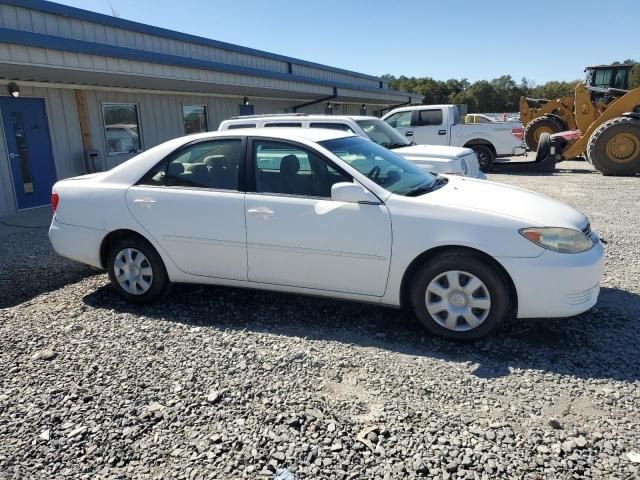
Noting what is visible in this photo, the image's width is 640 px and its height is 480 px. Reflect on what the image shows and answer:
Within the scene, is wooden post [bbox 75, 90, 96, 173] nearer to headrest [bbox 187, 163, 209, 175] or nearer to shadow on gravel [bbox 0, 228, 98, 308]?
shadow on gravel [bbox 0, 228, 98, 308]

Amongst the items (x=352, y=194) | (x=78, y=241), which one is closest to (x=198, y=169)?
(x=78, y=241)

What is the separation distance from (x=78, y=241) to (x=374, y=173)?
9.50 ft

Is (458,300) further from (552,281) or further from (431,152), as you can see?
(431,152)

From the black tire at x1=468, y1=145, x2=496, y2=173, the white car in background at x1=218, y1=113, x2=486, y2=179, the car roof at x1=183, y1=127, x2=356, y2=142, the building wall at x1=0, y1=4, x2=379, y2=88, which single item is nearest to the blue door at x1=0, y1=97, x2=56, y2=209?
the building wall at x1=0, y1=4, x2=379, y2=88

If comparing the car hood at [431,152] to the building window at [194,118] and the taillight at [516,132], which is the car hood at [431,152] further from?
the building window at [194,118]

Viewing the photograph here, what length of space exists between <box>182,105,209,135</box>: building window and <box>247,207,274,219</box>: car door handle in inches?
428

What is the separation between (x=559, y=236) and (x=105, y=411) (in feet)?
10.7

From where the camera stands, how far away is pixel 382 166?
4484 mm

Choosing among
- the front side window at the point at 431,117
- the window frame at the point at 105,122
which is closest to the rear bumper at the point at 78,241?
the window frame at the point at 105,122

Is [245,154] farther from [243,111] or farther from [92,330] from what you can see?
[243,111]

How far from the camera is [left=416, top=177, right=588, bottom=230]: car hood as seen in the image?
3.67 m

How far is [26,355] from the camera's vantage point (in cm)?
380

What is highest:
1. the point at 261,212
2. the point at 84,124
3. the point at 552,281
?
the point at 84,124

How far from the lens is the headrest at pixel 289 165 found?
166 inches
